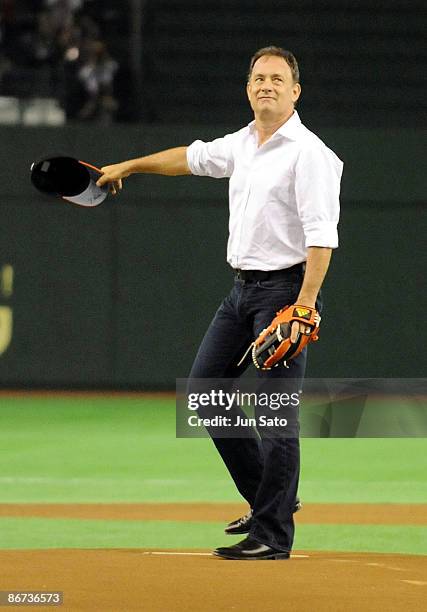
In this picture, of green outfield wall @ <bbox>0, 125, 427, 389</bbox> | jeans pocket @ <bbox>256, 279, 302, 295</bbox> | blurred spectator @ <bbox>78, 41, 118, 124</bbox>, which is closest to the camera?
jeans pocket @ <bbox>256, 279, 302, 295</bbox>

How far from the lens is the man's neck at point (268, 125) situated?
18.2 feet

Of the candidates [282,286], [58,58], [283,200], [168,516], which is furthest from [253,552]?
[58,58]

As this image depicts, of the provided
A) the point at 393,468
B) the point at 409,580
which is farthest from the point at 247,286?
the point at 393,468

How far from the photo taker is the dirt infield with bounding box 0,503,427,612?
14.1 feet

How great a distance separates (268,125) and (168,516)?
297 cm

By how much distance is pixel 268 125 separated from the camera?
5559 millimetres

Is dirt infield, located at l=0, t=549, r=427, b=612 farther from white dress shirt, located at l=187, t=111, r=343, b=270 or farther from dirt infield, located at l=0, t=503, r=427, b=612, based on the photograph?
white dress shirt, located at l=187, t=111, r=343, b=270

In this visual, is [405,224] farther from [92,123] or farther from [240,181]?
[240,181]

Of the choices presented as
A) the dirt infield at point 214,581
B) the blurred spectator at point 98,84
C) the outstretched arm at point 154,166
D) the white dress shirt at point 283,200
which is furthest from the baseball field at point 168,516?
the blurred spectator at point 98,84

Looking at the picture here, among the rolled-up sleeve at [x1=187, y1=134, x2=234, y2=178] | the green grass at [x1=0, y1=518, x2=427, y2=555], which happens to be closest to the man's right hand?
the rolled-up sleeve at [x1=187, y1=134, x2=234, y2=178]

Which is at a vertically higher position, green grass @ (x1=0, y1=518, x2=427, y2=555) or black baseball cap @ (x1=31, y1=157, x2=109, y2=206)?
black baseball cap @ (x1=31, y1=157, x2=109, y2=206)

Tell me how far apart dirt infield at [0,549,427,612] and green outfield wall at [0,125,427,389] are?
959 cm

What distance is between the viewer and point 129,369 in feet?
48.8

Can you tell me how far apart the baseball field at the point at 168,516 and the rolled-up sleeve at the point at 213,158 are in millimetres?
Result: 1735
